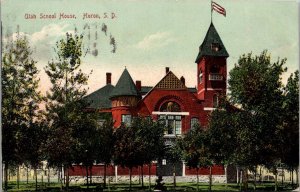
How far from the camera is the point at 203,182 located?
36562 mm

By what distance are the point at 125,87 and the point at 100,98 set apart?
68.4 inches

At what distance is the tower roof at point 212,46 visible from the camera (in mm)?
32906

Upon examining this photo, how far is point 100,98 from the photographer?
35.3 meters

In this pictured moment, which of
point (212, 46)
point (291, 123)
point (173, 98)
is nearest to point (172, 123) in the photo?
point (173, 98)

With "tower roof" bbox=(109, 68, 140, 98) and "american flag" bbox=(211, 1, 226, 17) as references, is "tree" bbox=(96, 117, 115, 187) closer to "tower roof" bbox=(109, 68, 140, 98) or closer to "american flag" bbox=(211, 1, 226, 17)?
"tower roof" bbox=(109, 68, 140, 98)

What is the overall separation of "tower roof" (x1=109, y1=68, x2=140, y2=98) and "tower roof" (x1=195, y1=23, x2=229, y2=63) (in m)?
3.94

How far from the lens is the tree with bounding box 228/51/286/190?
109 feet

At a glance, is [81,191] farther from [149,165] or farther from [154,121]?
[154,121]

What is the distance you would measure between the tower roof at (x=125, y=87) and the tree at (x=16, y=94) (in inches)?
182

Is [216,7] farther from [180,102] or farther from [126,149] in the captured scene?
[126,149]

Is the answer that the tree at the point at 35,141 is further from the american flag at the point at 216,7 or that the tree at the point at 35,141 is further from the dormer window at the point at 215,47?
the american flag at the point at 216,7

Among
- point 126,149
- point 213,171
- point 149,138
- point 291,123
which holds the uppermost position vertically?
point 291,123

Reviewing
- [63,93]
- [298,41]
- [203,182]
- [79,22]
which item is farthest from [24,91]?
[298,41]

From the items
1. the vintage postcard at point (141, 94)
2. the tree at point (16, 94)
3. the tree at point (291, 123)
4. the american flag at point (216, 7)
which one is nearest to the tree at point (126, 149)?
the vintage postcard at point (141, 94)
